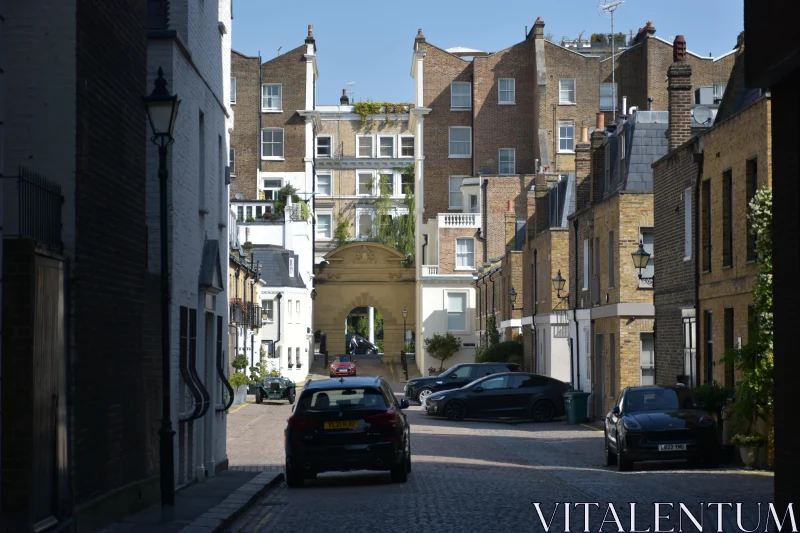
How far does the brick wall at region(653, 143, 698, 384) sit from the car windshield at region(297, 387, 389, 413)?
11091 mm

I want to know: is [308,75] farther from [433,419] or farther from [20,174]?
[20,174]

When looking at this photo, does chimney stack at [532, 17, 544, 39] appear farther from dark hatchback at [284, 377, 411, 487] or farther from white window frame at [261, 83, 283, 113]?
dark hatchback at [284, 377, 411, 487]

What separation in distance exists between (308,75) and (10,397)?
75.7 metres

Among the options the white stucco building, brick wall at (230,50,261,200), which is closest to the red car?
brick wall at (230,50,261,200)

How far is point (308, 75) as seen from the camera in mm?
84500

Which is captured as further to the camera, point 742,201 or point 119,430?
point 742,201

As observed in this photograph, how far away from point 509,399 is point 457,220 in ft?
126

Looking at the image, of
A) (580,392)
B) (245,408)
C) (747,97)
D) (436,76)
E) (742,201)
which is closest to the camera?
(742,201)

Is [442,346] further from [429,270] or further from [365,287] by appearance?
[365,287]

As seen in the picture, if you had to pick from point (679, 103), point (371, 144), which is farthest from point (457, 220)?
point (679, 103)

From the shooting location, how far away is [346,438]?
59.0ft

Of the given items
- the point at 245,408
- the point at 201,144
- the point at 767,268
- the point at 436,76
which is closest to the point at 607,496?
the point at 767,268

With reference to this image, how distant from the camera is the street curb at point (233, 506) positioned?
12.6 meters

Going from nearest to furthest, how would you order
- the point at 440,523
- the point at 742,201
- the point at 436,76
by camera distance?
1. the point at 440,523
2. the point at 742,201
3. the point at 436,76
